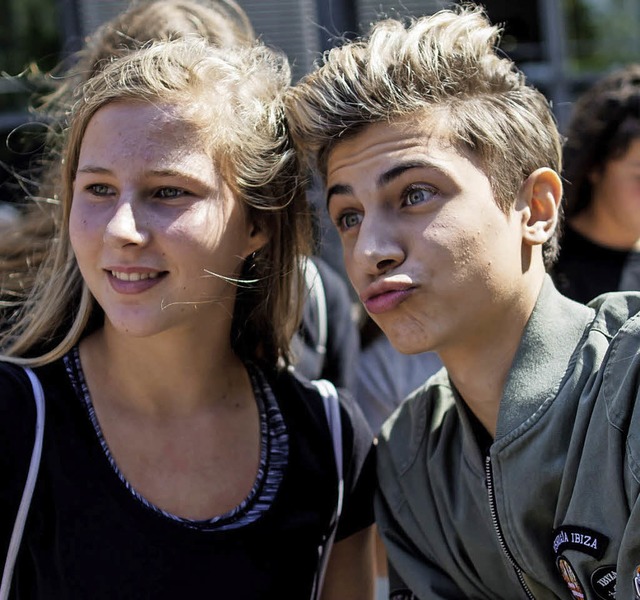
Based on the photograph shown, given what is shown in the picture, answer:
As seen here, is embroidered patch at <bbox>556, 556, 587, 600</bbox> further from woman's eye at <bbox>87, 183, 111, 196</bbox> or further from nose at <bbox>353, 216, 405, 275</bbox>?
woman's eye at <bbox>87, 183, 111, 196</bbox>

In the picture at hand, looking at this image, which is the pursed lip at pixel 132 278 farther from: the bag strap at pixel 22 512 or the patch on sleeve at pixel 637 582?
the patch on sleeve at pixel 637 582

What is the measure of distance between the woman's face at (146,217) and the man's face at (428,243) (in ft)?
1.06

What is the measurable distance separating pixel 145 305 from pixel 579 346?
0.91 meters

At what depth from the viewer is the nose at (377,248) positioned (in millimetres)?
1952

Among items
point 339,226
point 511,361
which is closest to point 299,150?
point 339,226

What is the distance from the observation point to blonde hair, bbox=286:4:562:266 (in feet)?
6.75

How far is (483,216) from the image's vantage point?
6.59 ft

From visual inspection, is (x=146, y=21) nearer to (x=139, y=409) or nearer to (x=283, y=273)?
(x=283, y=273)

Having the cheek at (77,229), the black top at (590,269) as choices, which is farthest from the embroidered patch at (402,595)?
the black top at (590,269)

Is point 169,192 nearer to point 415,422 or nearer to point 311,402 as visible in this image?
point 311,402

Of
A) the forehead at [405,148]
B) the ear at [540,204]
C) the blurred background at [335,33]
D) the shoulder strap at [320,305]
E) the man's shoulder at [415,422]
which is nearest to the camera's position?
the forehead at [405,148]

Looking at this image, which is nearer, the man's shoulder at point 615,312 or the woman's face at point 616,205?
the man's shoulder at point 615,312

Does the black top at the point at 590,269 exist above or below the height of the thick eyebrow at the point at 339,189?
above

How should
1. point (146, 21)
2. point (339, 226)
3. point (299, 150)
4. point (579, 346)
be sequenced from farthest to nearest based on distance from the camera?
point (146, 21) < point (299, 150) < point (339, 226) < point (579, 346)
